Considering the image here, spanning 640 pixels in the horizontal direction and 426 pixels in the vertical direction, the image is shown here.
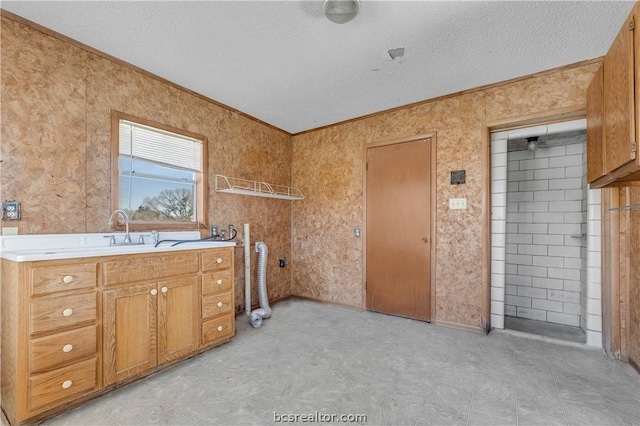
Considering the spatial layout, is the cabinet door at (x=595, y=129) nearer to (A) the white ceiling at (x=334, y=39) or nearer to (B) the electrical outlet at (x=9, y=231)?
(A) the white ceiling at (x=334, y=39)

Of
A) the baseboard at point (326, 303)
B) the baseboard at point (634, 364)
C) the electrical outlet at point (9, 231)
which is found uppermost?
the electrical outlet at point (9, 231)


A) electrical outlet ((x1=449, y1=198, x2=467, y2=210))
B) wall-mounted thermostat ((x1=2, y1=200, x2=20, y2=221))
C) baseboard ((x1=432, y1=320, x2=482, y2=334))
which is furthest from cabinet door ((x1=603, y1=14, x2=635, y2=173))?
wall-mounted thermostat ((x1=2, y1=200, x2=20, y2=221))

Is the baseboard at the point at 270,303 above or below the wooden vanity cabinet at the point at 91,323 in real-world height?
below

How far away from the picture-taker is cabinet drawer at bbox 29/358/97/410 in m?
1.60

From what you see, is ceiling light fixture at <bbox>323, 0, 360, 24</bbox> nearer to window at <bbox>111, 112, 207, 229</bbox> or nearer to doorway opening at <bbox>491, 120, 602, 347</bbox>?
window at <bbox>111, 112, 207, 229</bbox>

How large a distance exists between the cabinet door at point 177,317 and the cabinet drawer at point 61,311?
0.45m

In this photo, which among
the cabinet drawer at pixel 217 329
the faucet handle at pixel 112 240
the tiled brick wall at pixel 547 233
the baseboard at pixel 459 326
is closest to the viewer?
the faucet handle at pixel 112 240

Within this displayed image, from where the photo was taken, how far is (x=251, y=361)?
2359 millimetres

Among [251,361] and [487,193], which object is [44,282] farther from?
[487,193]

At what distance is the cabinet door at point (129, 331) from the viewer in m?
1.89

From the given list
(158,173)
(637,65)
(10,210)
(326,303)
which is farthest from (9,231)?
(637,65)

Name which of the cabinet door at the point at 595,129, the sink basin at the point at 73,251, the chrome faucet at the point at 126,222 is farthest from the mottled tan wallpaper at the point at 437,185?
the chrome faucet at the point at 126,222

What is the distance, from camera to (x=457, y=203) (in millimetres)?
3125

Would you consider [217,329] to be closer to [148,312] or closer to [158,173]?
[148,312]
